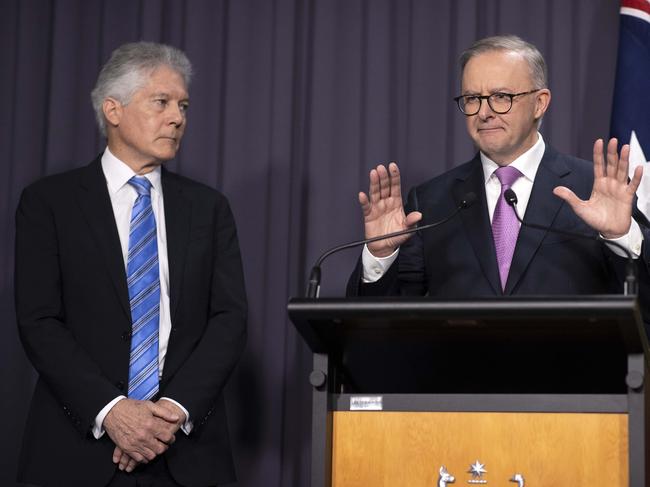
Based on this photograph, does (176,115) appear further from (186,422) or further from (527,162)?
(527,162)

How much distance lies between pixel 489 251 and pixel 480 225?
0.09m

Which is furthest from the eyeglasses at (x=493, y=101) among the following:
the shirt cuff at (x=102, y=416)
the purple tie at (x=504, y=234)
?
the shirt cuff at (x=102, y=416)

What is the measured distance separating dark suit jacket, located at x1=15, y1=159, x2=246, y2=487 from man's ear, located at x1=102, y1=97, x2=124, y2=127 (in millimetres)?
166

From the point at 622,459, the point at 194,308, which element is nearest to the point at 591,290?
the point at 622,459

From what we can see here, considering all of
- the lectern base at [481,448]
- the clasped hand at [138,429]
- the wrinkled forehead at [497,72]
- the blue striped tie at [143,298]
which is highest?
the wrinkled forehead at [497,72]

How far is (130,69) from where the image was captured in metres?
3.31

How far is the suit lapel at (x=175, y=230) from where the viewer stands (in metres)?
3.06

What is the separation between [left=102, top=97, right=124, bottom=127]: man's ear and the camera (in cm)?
331

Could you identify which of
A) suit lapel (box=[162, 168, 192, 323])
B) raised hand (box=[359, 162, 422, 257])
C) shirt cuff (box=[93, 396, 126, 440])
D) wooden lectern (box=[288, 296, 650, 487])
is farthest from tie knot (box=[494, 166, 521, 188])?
shirt cuff (box=[93, 396, 126, 440])

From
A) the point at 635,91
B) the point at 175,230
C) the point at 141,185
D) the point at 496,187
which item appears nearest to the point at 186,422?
the point at 175,230

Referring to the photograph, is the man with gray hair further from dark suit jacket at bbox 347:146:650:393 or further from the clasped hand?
dark suit jacket at bbox 347:146:650:393

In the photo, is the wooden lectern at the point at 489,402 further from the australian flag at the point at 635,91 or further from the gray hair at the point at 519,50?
the australian flag at the point at 635,91

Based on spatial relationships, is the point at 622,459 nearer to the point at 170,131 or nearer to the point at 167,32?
the point at 170,131

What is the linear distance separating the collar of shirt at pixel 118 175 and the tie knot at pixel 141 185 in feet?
0.05
